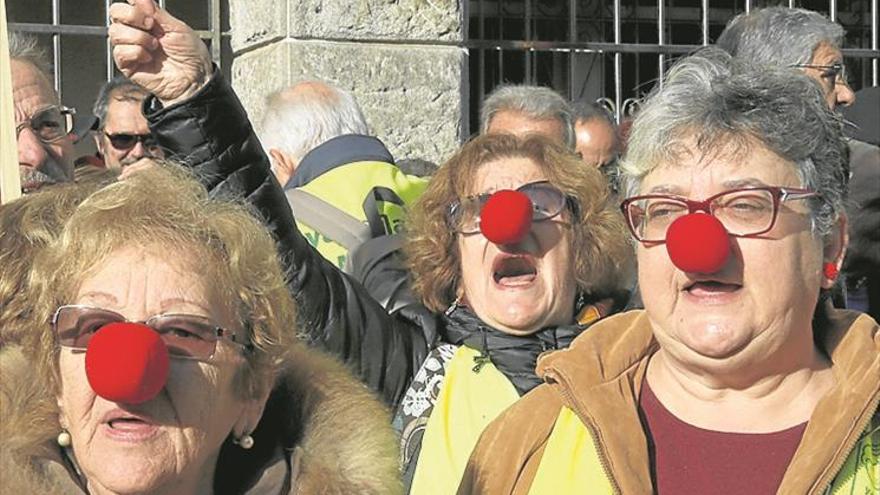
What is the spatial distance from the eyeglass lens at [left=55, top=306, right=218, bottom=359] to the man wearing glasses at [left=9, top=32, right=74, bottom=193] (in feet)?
4.49

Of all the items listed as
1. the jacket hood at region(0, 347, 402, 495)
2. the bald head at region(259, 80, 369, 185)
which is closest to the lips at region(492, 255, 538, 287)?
the jacket hood at region(0, 347, 402, 495)

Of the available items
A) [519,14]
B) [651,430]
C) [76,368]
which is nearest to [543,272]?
[651,430]

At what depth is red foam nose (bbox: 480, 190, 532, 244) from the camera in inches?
134

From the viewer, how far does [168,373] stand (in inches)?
87.5

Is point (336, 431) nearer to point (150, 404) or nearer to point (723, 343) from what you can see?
point (150, 404)

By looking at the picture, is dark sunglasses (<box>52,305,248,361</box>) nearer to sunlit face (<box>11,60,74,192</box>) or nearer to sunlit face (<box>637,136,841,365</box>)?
sunlit face (<box>637,136,841,365</box>)

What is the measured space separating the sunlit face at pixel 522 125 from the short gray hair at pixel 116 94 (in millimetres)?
1079

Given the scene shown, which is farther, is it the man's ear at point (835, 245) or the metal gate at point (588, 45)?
the metal gate at point (588, 45)

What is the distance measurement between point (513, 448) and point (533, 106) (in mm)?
2239

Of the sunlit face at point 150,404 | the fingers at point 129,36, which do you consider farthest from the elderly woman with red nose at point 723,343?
the fingers at point 129,36

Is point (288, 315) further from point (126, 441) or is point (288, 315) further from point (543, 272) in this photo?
point (543, 272)

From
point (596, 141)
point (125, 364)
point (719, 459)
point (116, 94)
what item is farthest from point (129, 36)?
point (596, 141)

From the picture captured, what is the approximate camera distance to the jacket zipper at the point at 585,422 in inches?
102

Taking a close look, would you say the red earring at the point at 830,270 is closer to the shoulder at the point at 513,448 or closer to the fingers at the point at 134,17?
the shoulder at the point at 513,448
